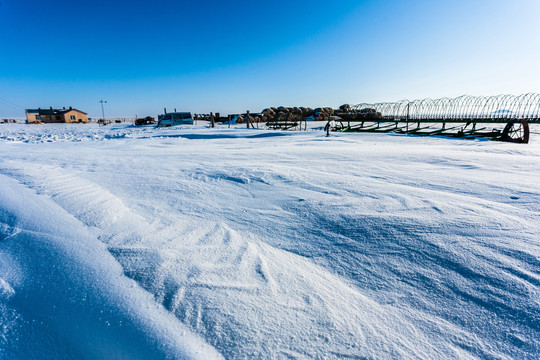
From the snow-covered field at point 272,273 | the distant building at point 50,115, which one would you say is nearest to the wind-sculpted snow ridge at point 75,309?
the snow-covered field at point 272,273

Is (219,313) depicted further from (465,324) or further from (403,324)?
(465,324)

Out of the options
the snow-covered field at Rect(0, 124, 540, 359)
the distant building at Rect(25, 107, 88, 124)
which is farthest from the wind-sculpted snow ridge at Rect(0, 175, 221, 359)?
the distant building at Rect(25, 107, 88, 124)

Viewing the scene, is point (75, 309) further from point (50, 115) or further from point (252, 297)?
point (50, 115)

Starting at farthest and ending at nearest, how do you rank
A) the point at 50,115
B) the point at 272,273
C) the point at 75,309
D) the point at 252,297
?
the point at 50,115, the point at 272,273, the point at 252,297, the point at 75,309

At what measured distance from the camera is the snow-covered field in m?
0.97

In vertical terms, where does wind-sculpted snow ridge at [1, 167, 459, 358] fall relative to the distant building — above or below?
below

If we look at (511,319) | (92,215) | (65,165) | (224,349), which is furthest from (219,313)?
(65,165)

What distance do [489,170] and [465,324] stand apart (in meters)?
3.30

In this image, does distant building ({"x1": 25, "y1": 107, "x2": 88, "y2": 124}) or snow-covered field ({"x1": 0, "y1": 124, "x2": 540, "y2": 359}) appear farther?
distant building ({"x1": 25, "y1": 107, "x2": 88, "y2": 124})

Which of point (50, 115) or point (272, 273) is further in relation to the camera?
point (50, 115)

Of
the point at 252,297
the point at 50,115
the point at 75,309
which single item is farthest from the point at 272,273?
the point at 50,115

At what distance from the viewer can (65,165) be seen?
3.98 m

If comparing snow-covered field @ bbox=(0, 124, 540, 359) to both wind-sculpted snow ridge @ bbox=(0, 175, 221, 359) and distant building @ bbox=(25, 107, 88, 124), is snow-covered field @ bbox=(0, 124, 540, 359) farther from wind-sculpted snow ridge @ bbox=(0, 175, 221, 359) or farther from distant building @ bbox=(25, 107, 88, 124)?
distant building @ bbox=(25, 107, 88, 124)

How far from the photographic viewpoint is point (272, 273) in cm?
137
